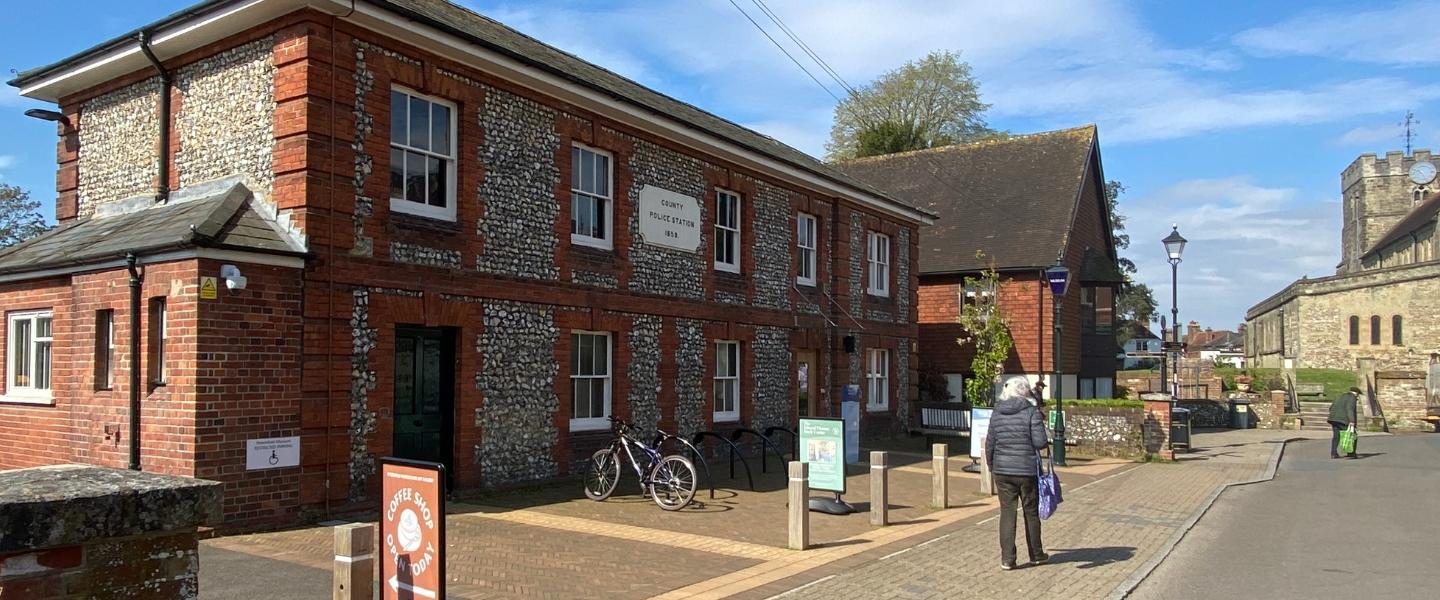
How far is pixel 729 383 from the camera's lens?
18906mm

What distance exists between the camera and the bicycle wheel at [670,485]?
12.2m

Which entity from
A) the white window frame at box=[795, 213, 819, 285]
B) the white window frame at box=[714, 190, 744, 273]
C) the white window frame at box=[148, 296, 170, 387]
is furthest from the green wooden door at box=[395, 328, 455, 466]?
the white window frame at box=[795, 213, 819, 285]

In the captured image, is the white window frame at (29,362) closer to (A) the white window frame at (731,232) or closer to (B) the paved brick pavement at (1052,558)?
(B) the paved brick pavement at (1052,558)

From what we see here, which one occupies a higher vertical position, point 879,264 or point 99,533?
point 879,264

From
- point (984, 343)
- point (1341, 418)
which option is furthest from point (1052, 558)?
point (1341, 418)

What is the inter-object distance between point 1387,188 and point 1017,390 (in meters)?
95.4

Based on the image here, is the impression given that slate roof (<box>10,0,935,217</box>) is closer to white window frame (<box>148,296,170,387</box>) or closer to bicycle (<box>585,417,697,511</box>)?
white window frame (<box>148,296,170,387</box>)

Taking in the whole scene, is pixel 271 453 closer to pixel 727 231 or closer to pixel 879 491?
pixel 879 491

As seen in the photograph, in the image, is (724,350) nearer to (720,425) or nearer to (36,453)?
(720,425)

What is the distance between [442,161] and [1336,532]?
1218 centimetres

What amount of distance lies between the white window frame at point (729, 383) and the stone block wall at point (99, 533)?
15.5m

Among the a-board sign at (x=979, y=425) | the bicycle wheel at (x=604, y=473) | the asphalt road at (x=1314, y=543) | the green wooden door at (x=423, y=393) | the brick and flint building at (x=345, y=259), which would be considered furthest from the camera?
the a-board sign at (x=979, y=425)

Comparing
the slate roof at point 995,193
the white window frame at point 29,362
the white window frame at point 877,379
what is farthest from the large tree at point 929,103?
the white window frame at point 29,362

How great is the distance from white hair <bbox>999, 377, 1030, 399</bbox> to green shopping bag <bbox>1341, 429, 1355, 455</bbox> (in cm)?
1864
